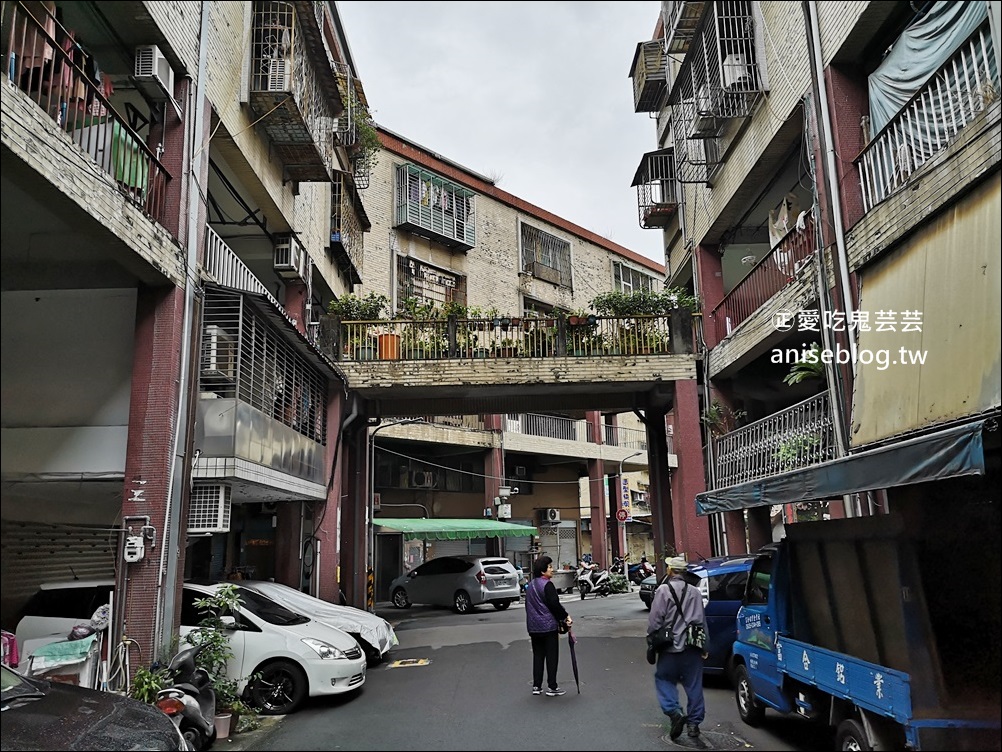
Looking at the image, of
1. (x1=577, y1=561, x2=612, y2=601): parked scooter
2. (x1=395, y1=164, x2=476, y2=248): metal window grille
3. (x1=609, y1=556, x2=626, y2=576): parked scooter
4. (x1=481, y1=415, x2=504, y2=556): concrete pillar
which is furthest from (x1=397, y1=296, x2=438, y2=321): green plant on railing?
(x1=609, y1=556, x2=626, y2=576): parked scooter

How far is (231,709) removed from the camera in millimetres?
7680

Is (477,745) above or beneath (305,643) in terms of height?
beneath

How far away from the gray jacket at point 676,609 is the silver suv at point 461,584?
47.2 feet

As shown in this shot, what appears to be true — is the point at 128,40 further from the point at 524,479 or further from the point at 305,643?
the point at 524,479

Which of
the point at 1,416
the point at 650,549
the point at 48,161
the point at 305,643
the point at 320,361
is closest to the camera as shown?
the point at 1,416

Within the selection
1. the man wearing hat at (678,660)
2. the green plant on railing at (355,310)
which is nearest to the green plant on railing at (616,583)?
the green plant on railing at (355,310)

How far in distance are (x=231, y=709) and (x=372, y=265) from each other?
17975mm

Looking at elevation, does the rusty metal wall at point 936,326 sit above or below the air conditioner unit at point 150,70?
below

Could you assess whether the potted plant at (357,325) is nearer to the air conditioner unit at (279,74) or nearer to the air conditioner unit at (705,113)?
the air conditioner unit at (279,74)

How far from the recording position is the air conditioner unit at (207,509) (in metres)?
9.17

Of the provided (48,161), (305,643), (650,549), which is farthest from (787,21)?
(650,549)

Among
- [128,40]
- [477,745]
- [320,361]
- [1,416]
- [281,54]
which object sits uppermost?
[281,54]

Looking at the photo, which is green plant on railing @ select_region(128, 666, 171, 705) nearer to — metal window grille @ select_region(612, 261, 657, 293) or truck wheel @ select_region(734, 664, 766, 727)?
truck wheel @ select_region(734, 664, 766, 727)

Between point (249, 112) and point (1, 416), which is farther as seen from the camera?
point (249, 112)
